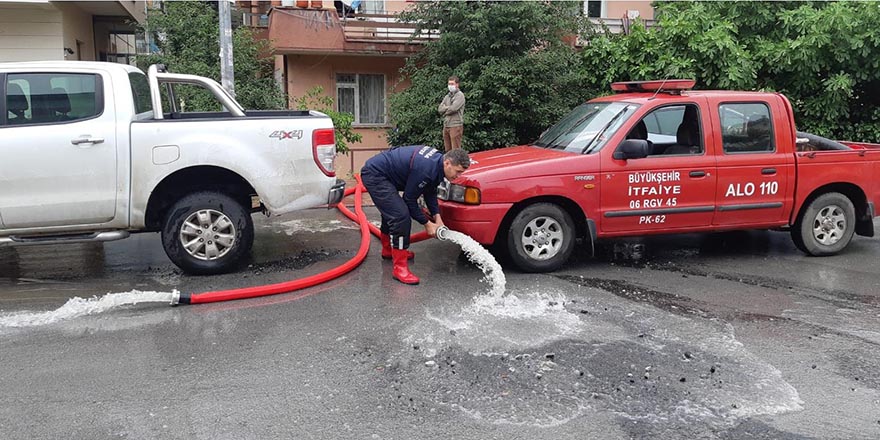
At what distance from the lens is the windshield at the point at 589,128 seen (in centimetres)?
685

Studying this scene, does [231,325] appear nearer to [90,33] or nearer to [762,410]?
[762,410]

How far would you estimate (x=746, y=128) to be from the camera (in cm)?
711

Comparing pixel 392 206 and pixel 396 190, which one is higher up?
pixel 396 190

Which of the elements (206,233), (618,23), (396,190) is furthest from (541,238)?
(618,23)

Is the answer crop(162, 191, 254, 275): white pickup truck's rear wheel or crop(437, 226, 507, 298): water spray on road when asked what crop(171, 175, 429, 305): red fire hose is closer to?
crop(162, 191, 254, 275): white pickup truck's rear wheel

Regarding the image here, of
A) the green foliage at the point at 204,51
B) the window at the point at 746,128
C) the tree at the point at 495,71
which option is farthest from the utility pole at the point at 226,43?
the window at the point at 746,128

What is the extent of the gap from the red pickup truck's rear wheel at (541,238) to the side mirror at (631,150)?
2.50ft

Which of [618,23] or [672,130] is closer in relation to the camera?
[672,130]

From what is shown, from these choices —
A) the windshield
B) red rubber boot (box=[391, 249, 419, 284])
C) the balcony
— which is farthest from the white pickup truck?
the balcony

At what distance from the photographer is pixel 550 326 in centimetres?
522

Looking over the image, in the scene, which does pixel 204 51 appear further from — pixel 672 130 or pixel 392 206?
pixel 672 130

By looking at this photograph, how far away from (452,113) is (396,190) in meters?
5.46

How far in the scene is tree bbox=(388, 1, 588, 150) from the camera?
39.6 ft

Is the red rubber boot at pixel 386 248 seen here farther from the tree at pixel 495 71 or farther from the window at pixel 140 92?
the tree at pixel 495 71
